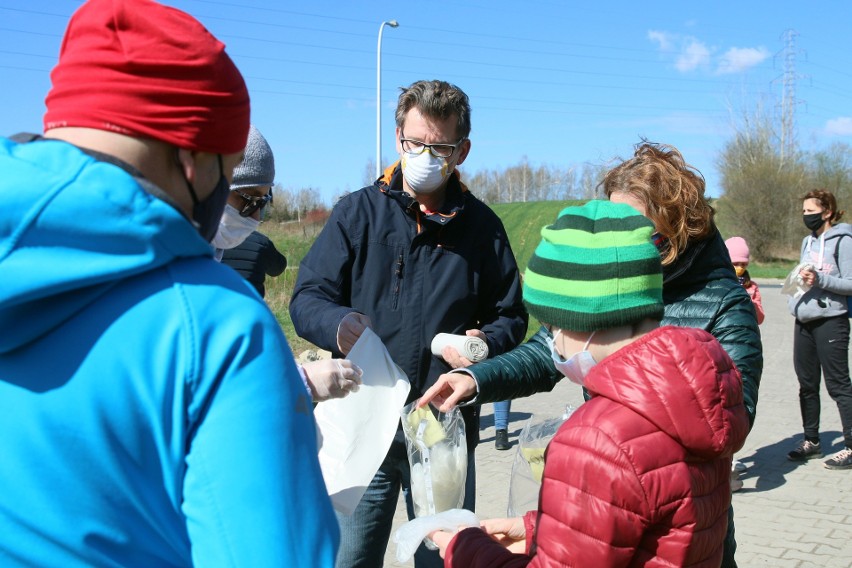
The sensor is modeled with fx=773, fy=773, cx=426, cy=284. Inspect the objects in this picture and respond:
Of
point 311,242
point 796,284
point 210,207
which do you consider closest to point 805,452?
point 796,284

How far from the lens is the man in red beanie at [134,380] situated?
1.02m

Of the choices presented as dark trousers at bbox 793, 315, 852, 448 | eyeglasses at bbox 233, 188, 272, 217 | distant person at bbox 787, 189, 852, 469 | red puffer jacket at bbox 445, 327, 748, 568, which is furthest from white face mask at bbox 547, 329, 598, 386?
dark trousers at bbox 793, 315, 852, 448

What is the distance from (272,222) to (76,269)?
95.7 ft

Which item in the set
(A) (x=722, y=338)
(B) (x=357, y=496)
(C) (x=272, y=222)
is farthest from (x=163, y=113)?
(C) (x=272, y=222)

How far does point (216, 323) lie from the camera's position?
41.6 inches

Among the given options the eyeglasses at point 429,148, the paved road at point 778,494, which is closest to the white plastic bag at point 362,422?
the eyeglasses at point 429,148

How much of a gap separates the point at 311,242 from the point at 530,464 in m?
22.6

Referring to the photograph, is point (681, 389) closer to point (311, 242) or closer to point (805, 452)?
point (805, 452)

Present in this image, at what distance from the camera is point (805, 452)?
697 cm

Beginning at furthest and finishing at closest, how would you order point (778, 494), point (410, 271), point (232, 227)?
point (778, 494), point (410, 271), point (232, 227)

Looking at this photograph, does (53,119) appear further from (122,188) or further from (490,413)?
(490,413)

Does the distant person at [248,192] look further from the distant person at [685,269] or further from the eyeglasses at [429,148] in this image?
the distant person at [685,269]

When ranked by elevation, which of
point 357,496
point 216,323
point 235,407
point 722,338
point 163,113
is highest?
point 163,113

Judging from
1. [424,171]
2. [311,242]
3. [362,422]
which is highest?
[424,171]
